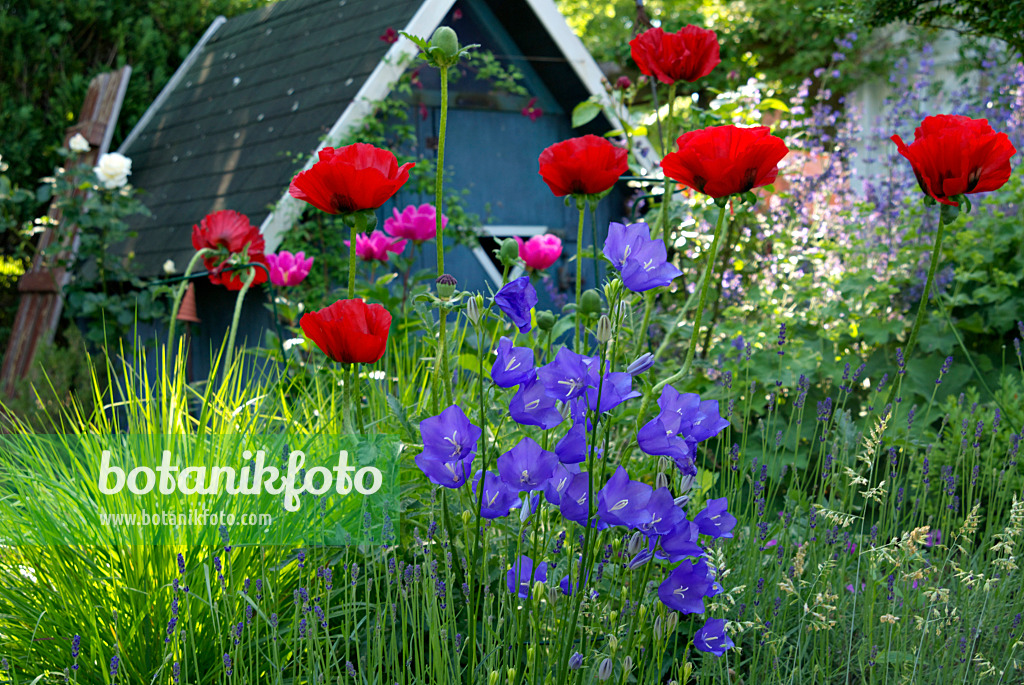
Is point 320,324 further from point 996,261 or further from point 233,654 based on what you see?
point 996,261

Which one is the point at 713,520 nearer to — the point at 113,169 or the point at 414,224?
the point at 414,224

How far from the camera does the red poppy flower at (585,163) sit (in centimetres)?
175

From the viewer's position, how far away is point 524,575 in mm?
1426

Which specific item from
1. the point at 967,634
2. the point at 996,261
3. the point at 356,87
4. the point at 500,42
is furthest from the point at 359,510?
the point at 500,42

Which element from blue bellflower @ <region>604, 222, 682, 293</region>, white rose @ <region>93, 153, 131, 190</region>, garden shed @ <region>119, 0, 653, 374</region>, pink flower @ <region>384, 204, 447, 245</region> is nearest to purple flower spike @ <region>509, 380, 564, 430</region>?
blue bellflower @ <region>604, 222, 682, 293</region>

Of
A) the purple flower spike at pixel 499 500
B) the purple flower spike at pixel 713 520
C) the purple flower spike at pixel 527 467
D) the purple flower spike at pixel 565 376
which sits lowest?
the purple flower spike at pixel 713 520

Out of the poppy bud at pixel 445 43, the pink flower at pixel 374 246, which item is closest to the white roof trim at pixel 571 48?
the pink flower at pixel 374 246

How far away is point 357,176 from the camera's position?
1.69 meters

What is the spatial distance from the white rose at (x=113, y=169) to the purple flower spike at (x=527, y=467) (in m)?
4.80

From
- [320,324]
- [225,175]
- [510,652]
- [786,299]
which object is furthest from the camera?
[225,175]

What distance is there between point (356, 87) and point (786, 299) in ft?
9.62

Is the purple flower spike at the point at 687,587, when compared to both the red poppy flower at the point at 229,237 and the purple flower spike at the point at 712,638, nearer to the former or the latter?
the purple flower spike at the point at 712,638

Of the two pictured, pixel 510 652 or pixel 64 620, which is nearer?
pixel 510 652

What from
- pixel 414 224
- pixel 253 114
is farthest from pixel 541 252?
pixel 253 114
